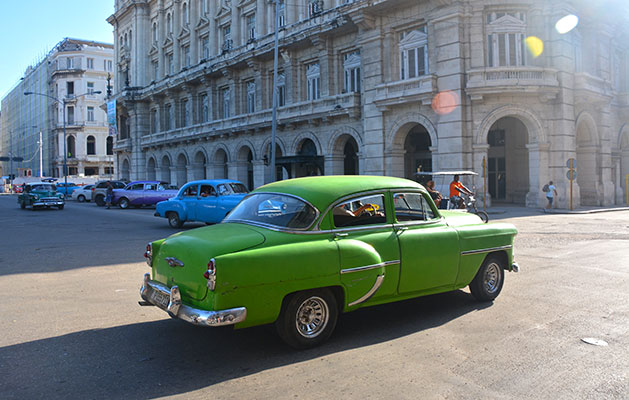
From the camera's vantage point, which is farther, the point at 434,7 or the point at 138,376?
the point at 434,7

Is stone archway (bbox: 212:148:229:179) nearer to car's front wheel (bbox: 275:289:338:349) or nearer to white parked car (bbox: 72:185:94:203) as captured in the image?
white parked car (bbox: 72:185:94:203)

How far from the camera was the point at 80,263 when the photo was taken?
1002 centimetres

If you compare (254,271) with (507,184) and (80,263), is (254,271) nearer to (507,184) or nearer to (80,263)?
(80,263)

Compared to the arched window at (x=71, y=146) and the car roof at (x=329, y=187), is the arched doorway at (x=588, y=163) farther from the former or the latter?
the arched window at (x=71, y=146)

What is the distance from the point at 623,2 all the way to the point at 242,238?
3036cm

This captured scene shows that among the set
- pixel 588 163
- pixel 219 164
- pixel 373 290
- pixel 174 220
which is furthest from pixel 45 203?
pixel 588 163

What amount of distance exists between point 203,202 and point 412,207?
1149 centimetres

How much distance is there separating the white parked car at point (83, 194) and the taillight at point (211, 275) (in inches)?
1514

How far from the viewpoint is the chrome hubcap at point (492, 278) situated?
21.5ft

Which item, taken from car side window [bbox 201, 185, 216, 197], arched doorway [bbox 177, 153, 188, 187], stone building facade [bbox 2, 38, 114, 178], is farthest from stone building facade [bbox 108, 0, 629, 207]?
stone building facade [bbox 2, 38, 114, 178]

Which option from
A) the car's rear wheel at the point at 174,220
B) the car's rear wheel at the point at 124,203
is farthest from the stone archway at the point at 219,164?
the car's rear wheel at the point at 174,220

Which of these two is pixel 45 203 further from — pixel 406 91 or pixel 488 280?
pixel 488 280

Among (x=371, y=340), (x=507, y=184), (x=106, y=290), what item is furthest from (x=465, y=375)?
(x=507, y=184)

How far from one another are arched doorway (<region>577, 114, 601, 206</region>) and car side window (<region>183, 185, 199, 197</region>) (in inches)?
793
